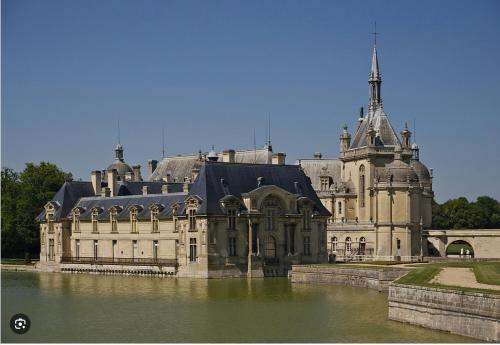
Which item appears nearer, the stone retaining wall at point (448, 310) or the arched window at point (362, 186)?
the stone retaining wall at point (448, 310)

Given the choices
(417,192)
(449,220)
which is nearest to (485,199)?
(449,220)

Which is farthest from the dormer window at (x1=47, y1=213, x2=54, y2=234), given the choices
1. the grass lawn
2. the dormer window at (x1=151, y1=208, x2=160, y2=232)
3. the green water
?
the grass lawn

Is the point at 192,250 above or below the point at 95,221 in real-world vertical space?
below

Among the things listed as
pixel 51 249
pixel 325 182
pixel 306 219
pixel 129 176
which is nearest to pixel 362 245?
pixel 325 182

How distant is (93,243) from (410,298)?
43.4 metres

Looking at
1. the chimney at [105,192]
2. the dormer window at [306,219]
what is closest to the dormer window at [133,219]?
the chimney at [105,192]

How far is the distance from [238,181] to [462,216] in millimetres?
55749

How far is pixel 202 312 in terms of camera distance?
47656 mm

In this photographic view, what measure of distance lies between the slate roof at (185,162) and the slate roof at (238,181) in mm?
20206

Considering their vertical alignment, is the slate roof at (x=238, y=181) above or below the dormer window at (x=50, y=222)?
above

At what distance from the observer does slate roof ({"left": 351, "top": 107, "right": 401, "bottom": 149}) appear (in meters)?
95.0

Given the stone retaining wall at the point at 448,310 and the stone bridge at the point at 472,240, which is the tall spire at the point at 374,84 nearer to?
the stone bridge at the point at 472,240

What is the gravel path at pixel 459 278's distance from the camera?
139ft

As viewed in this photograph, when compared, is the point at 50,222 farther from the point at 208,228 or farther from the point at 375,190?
the point at 375,190
